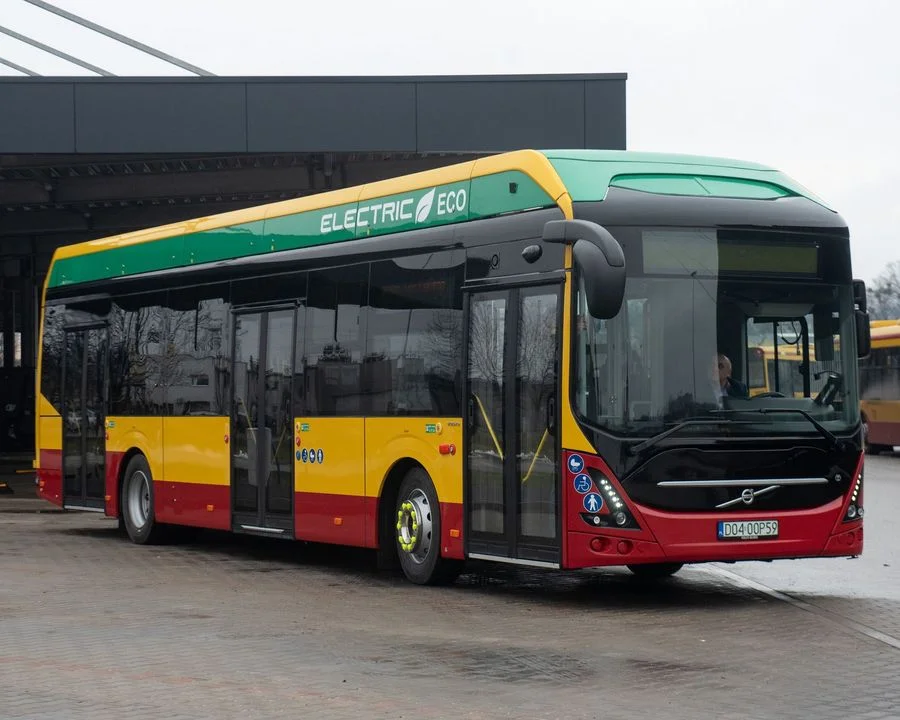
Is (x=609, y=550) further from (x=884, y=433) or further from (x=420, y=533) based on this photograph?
(x=884, y=433)

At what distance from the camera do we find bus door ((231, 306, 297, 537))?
15.0 metres

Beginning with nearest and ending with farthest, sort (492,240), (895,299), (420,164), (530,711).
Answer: (530,711), (492,240), (420,164), (895,299)

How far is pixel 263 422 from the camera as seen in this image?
15.3m

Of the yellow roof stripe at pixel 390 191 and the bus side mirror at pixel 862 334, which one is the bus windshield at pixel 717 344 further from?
the yellow roof stripe at pixel 390 191

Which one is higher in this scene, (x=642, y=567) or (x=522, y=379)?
(x=522, y=379)

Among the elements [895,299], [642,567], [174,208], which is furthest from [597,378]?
[895,299]

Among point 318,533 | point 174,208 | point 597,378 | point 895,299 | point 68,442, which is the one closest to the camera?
point 597,378

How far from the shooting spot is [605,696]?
819 cm

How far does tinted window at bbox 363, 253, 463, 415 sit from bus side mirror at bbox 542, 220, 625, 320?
192 centimetres

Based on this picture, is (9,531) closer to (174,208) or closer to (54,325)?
(54,325)

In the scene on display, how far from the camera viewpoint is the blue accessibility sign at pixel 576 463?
11.4 m

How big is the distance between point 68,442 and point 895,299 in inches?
3622

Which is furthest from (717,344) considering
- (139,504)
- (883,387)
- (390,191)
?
(883,387)

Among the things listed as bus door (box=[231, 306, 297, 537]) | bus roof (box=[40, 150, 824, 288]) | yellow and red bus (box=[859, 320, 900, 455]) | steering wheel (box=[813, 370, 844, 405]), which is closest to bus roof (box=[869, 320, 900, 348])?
yellow and red bus (box=[859, 320, 900, 455])
